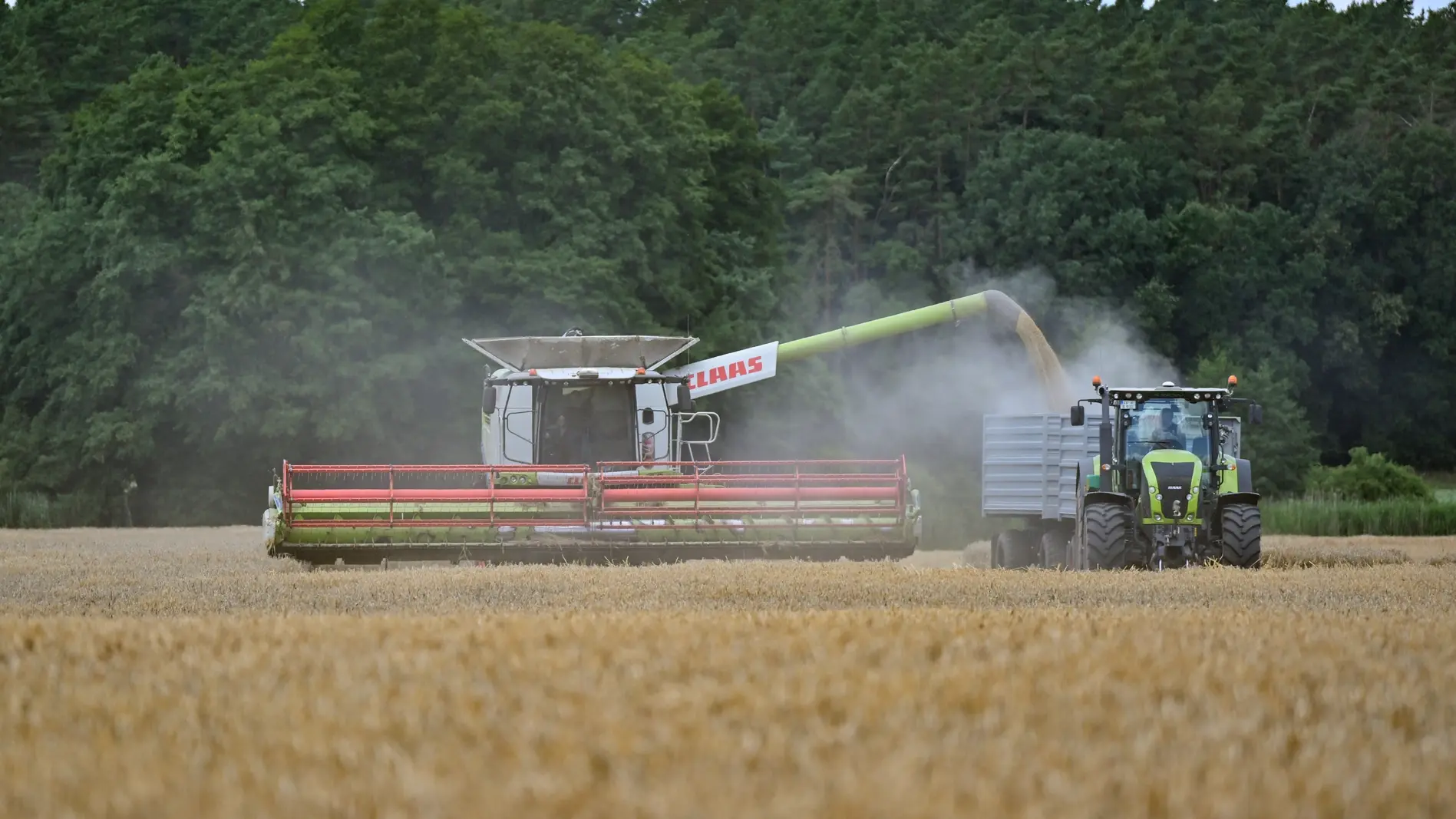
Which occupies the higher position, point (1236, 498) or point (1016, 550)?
point (1236, 498)

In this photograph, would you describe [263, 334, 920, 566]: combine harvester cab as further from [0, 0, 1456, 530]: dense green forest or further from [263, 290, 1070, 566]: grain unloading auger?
[0, 0, 1456, 530]: dense green forest

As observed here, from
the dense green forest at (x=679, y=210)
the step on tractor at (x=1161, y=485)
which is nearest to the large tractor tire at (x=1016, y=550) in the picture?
the step on tractor at (x=1161, y=485)

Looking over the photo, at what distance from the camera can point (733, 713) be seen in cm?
682

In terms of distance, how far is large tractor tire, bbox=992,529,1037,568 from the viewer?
2338cm

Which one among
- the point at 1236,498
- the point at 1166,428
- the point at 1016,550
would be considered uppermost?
the point at 1166,428

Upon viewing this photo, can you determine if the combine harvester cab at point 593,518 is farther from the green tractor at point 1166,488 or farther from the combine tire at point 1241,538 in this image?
the combine tire at point 1241,538

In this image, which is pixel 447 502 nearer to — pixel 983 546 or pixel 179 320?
pixel 983 546

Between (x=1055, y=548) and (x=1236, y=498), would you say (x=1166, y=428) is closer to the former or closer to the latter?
(x=1236, y=498)

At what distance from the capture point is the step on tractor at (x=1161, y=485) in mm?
18891

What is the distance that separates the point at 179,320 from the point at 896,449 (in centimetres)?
1886

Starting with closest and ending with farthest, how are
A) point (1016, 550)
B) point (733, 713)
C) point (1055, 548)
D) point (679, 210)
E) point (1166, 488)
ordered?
point (733, 713)
point (1166, 488)
point (1055, 548)
point (1016, 550)
point (679, 210)

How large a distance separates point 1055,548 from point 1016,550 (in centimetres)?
138

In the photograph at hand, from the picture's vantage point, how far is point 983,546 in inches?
1187

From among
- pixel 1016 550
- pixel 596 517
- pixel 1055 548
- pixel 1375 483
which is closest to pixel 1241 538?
pixel 1055 548
